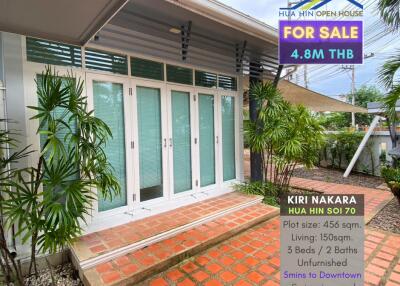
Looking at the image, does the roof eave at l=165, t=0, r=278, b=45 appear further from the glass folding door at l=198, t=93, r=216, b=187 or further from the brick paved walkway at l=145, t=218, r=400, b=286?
the brick paved walkway at l=145, t=218, r=400, b=286

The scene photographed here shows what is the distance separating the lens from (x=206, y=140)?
5.42 metres

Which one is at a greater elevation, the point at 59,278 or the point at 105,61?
the point at 105,61

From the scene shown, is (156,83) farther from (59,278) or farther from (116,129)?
(59,278)

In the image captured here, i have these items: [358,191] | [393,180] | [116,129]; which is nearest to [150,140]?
[116,129]

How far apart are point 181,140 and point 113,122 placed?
1.49m

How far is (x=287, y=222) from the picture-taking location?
181 centimetres

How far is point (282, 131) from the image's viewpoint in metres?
5.05

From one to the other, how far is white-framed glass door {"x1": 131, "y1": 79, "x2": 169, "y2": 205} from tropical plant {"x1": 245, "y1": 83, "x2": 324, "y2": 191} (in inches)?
83.1

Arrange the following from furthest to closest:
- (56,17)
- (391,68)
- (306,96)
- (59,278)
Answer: (306,96), (391,68), (59,278), (56,17)

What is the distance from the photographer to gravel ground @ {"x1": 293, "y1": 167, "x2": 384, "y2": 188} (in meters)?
7.47

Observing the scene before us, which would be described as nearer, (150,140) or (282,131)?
(150,140)

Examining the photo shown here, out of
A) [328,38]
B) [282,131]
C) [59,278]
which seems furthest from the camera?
[282,131]

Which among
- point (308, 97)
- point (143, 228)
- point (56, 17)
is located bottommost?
point (143, 228)

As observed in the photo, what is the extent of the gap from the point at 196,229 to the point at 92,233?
5.42 ft
